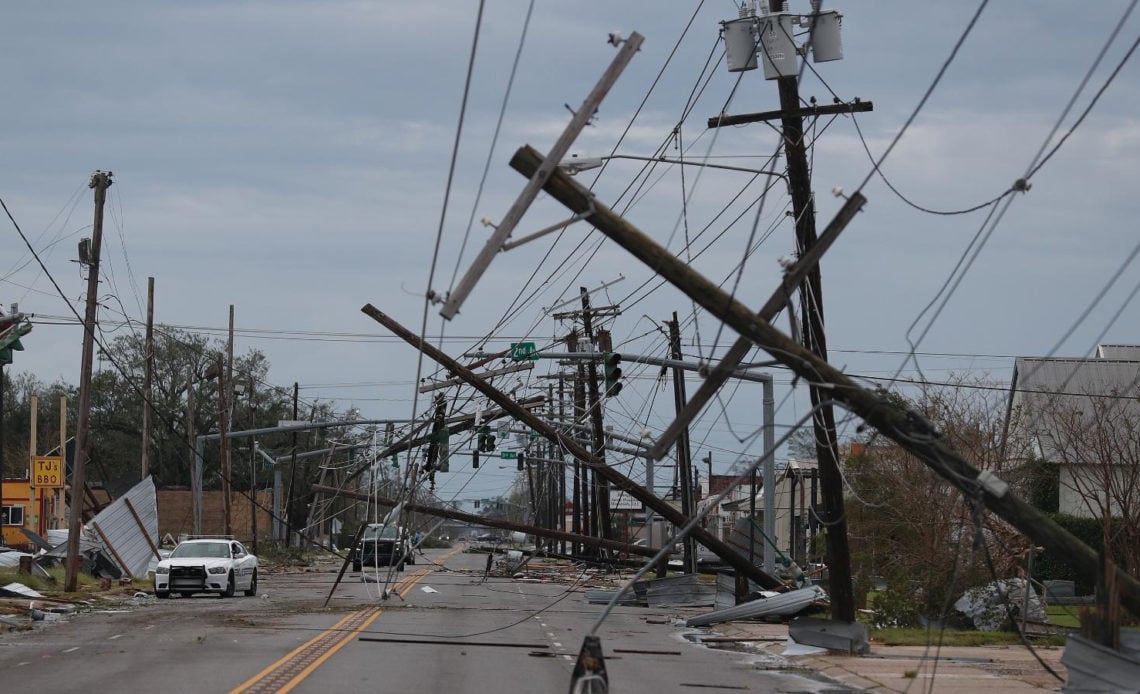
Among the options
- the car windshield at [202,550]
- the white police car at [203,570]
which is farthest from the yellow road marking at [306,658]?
the car windshield at [202,550]

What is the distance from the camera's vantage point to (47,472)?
175 feet

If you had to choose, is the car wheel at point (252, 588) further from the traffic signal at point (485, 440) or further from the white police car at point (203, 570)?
the traffic signal at point (485, 440)

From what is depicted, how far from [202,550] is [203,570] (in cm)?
132

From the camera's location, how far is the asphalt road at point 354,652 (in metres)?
15.6

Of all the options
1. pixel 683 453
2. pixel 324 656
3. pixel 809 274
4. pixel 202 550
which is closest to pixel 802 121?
pixel 809 274

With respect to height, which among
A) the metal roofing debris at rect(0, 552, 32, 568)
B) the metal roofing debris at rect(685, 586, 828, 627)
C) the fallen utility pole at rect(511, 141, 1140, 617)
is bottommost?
the metal roofing debris at rect(685, 586, 828, 627)

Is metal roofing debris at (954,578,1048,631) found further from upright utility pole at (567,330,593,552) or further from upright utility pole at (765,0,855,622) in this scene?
upright utility pole at (567,330,593,552)

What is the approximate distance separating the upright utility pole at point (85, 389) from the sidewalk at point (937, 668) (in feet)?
62.8

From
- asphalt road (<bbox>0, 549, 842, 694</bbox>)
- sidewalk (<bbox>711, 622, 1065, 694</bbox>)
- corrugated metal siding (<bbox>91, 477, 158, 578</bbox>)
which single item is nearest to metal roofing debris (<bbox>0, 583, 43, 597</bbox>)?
asphalt road (<bbox>0, 549, 842, 694</bbox>)

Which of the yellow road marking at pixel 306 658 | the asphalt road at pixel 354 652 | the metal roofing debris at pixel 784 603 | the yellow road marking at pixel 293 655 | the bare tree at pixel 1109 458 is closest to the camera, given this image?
the yellow road marking at pixel 293 655

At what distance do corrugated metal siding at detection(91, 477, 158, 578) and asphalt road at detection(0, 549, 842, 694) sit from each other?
10.5 meters

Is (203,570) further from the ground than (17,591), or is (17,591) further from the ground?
(203,570)

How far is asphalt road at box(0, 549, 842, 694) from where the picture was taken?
612 inches

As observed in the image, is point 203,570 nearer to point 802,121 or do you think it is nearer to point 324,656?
point 324,656
